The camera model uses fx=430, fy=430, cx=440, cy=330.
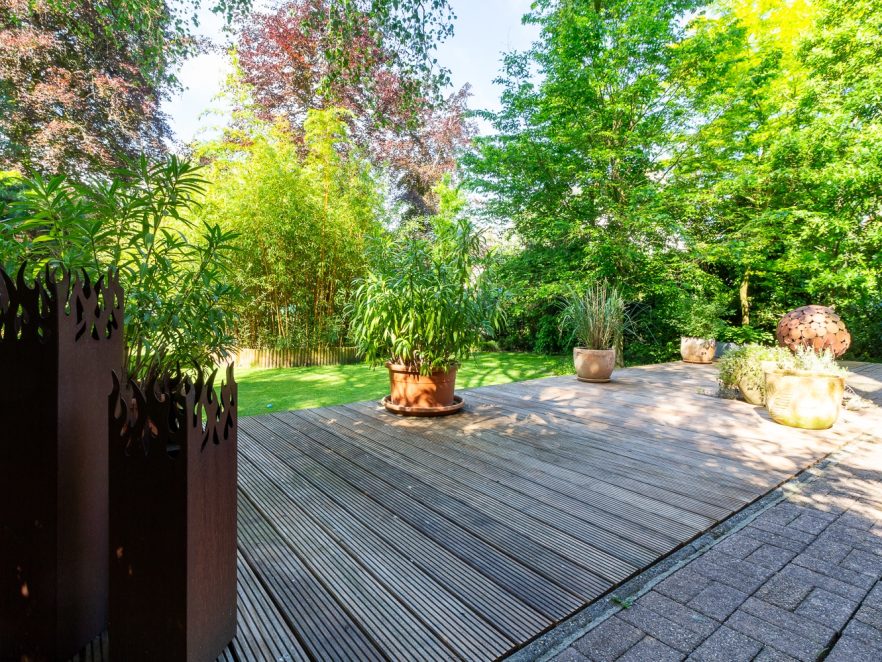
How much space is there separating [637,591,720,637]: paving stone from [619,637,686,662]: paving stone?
0.39 feet

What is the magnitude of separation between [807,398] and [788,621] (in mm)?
2490

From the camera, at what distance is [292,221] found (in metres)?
5.86

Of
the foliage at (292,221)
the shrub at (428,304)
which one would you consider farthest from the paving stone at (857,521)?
the foliage at (292,221)

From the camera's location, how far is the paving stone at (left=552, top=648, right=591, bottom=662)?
1007mm

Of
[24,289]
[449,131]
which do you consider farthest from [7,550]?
[449,131]

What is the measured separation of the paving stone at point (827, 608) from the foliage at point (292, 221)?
5329 mm

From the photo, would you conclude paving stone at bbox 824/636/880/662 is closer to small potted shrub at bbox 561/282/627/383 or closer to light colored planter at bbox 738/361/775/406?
light colored planter at bbox 738/361/775/406

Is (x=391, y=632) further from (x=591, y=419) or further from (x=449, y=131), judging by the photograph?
(x=449, y=131)

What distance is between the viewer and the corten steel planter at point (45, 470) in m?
0.92

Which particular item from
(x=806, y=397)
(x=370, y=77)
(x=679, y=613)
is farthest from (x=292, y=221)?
(x=679, y=613)

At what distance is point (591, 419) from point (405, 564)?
2340mm

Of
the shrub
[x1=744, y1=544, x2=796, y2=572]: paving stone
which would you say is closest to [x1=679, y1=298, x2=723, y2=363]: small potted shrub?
the shrub

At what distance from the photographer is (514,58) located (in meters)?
7.54

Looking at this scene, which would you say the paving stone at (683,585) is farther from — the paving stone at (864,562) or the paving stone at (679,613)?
the paving stone at (864,562)
